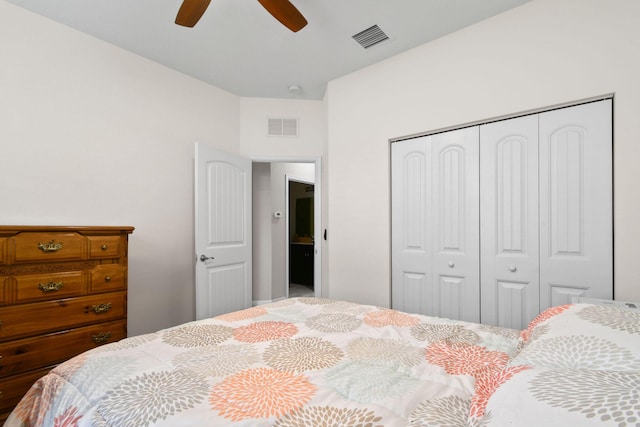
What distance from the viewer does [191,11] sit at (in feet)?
6.09

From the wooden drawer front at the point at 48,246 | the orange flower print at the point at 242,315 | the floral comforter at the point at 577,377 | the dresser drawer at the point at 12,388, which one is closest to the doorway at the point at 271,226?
the orange flower print at the point at 242,315

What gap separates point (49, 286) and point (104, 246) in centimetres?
36

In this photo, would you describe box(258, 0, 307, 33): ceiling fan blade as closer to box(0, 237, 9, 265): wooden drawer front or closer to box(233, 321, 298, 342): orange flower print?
box(233, 321, 298, 342): orange flower print

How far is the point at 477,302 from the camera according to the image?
94.9 inches

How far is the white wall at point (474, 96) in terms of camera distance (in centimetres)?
184

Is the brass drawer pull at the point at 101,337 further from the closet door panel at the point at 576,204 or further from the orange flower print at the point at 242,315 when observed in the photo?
the closet door panel at the point at 576,204

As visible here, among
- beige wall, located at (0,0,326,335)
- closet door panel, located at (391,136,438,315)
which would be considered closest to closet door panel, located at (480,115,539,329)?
closet door panel, located at (391,136,438,315)

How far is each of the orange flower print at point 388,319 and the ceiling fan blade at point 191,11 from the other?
1.96 meters

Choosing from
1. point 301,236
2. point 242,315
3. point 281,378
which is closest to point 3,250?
point 242,315

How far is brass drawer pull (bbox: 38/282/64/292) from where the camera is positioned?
1.85m

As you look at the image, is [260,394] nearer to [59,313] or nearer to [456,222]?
[59,313]

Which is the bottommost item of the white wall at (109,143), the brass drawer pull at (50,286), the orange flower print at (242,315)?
the orange flower print at (242,315)

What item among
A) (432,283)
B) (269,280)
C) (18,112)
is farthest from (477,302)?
(18,112)

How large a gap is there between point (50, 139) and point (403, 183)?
2.78 meters
